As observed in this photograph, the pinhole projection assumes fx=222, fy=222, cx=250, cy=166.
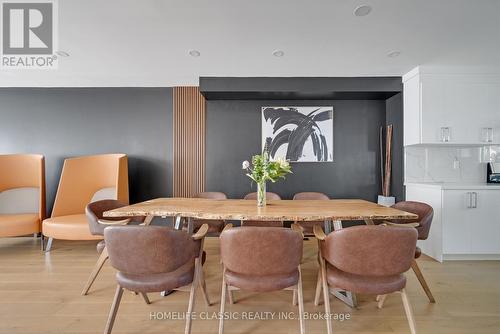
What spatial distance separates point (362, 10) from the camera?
78.4 inches

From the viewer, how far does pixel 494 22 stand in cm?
216

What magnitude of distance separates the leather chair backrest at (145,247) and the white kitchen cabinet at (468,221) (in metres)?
3.19

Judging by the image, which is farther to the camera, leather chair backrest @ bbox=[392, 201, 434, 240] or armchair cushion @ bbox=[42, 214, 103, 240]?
armchair cushion @ bbox=[42, 214, 103, 240]

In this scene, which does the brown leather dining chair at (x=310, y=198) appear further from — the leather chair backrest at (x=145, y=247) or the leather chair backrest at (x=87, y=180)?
the leather chair backrest at (x=87, y=180)

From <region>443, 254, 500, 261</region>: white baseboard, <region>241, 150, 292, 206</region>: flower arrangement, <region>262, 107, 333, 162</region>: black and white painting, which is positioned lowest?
<region>443, 254, 500, 261</region>: white baseboard

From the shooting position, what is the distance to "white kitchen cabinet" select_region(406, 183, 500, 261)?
277cm

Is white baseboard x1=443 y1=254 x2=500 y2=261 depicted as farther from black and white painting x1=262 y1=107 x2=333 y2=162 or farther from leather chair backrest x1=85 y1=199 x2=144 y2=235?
leather chair backrest x1=85 y1=199 x2=144 y2=235

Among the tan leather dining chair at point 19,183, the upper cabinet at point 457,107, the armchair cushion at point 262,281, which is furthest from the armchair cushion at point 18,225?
the upper cabinet at point 457,107

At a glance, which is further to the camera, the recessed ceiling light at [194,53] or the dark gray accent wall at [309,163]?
the dark gray accent wall at [309,163]

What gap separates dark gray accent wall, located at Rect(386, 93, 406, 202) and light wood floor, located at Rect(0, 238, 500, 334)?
1218 millimetres

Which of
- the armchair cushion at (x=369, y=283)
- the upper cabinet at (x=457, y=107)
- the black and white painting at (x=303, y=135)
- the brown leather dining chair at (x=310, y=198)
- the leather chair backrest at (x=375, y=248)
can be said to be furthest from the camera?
the black and white painting at (x=303, y=135)

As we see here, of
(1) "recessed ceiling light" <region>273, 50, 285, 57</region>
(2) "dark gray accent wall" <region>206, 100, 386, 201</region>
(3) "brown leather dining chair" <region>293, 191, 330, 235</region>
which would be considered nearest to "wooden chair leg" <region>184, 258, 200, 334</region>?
(3) "brown leather dining chair" <region>293, 191, 330, 235</region>

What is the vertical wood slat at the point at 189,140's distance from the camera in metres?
3.90

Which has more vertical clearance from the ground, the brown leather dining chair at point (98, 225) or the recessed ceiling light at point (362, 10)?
the recessed ceiling light at point (362, 10)
